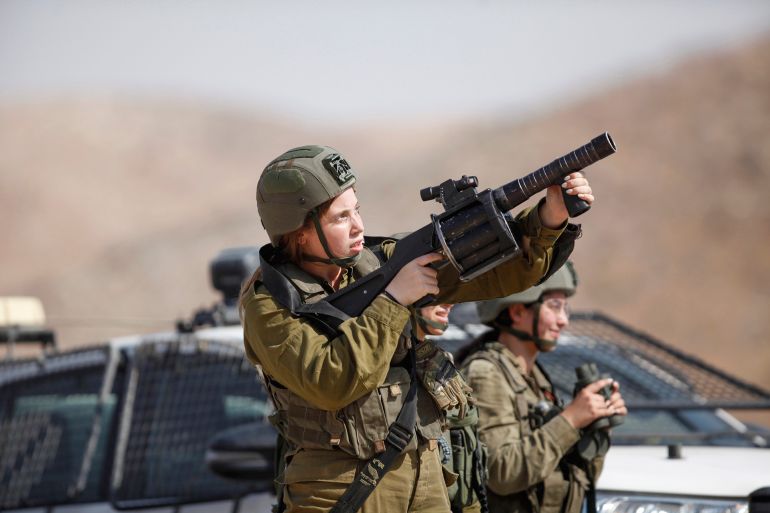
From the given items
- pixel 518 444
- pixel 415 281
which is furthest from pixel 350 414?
pixel 518 444

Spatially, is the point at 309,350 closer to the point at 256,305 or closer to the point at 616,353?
the point at 256,305

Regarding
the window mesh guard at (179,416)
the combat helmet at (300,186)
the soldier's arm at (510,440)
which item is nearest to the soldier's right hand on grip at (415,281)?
the combat helmet at (300,186)

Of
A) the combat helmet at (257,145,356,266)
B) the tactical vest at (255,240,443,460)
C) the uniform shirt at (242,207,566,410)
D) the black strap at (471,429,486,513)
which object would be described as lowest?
the black strap at (471,429,486,513)

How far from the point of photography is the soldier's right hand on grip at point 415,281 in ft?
10.5

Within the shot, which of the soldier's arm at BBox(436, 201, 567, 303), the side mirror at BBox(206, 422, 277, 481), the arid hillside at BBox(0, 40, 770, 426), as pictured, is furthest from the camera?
the arid hillside at BBox(0, 40, 770, 426)

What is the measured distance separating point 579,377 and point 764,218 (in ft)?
91.9

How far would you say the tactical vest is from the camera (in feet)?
10.7

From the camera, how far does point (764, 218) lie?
3102 cm

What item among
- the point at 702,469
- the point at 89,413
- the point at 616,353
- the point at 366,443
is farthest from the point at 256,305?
the point at 616,353

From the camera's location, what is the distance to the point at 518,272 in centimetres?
340

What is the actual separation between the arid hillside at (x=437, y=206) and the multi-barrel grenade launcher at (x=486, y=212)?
3.01 meters

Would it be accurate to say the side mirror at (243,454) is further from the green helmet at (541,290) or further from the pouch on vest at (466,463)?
the green helmet at (541,290)

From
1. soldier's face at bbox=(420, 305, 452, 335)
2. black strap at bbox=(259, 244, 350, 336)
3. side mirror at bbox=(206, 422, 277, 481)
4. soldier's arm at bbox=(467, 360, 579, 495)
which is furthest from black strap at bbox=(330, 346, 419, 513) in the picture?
side mirror at bbox=(206, 422, 277, 481)

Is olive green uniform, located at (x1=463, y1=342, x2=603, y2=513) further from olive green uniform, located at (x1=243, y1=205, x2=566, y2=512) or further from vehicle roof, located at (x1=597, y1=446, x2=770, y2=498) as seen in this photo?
olive green uniform, located at (x1=243, y1=205, x2=566, y2=512)
